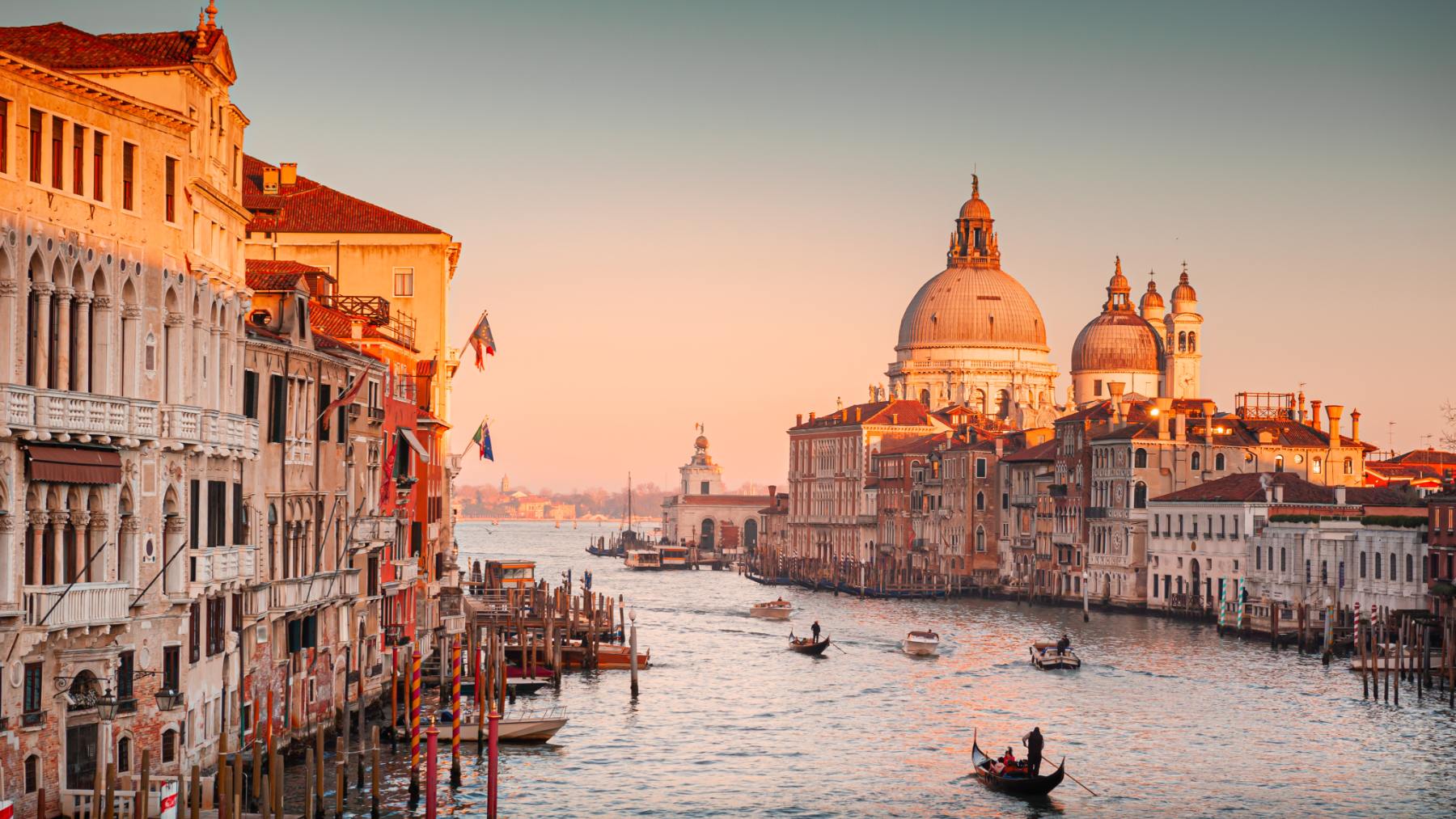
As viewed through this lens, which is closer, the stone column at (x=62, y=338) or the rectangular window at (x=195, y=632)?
the stone column at (x=62, y=338)

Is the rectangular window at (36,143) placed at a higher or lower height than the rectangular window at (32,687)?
higher

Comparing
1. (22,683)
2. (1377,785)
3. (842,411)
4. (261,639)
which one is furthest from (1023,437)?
(22,683)

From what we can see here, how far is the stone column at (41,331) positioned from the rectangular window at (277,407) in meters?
7.75

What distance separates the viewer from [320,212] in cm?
4738

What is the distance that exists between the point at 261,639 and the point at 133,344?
6.98 m

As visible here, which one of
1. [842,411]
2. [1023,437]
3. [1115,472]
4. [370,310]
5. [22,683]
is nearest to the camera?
[22,683]

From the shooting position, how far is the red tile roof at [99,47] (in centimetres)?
2427

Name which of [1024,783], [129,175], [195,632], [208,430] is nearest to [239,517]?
[195,632]

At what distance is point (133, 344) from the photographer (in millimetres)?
23578

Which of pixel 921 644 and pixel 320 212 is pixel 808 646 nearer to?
pixel 921 644

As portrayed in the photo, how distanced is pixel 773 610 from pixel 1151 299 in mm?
64626

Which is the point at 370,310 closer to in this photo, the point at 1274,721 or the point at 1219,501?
the point at 1274,721

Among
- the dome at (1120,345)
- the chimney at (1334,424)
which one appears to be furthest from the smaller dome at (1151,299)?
the chimney at (1334,424)

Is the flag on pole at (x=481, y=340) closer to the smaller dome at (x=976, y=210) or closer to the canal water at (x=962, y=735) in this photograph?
the canal water at (x=962, y=735)
